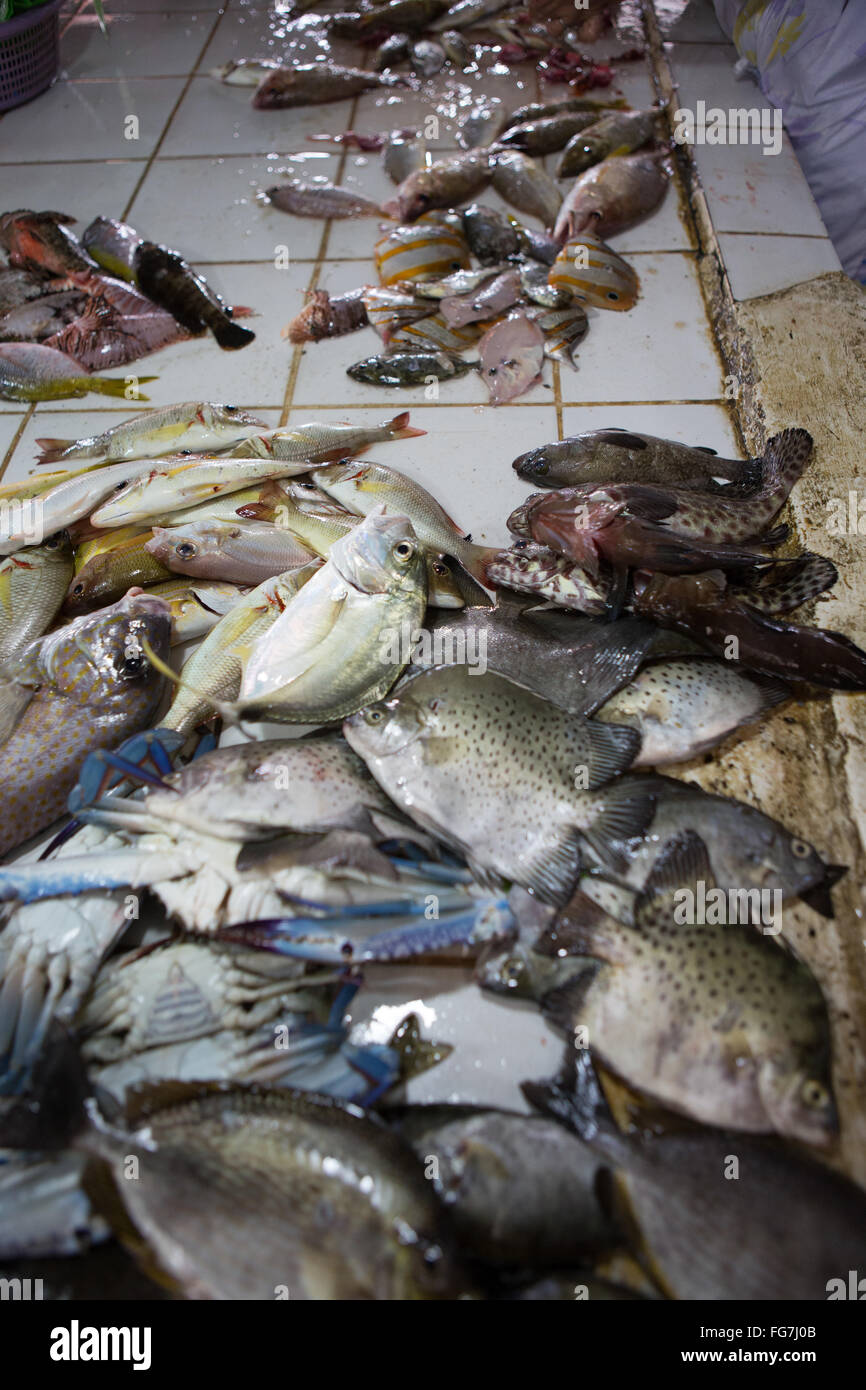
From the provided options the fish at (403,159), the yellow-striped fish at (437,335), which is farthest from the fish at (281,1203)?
the fish at (403,159)

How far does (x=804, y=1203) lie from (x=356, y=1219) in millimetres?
812

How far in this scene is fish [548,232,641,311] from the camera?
11.7ft

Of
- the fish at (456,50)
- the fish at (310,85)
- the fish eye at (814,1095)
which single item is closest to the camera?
the fish eye at (814,1095)

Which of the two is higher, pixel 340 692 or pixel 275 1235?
pixel 340 692

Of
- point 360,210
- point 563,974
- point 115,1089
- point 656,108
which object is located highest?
point 656,108

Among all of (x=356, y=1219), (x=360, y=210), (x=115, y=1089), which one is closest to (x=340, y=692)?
(x=115, y=1089)

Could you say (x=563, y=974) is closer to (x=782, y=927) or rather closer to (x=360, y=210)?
(x=782, y=927)

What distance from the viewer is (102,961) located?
78.3 inches

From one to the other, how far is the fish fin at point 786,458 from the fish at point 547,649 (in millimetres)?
877

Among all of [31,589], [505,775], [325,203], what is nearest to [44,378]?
[31,589]

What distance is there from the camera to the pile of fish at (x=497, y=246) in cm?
347

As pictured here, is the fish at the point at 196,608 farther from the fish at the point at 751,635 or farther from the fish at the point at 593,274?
the fish at the point at 593,274

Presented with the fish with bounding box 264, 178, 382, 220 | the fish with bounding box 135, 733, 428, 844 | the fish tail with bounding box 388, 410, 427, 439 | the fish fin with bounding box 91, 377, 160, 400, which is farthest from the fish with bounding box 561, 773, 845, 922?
Answer: the fish with bounding box 264, 178, 382, 220

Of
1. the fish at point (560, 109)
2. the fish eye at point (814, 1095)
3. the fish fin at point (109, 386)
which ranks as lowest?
the fish eye at point (814, 1095)
